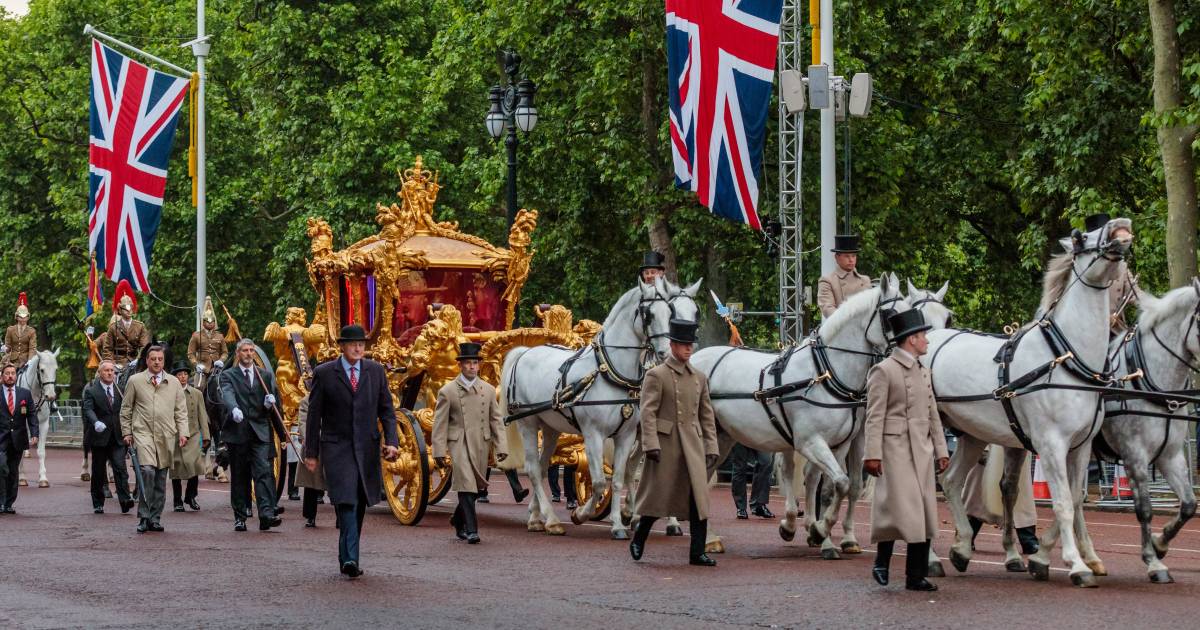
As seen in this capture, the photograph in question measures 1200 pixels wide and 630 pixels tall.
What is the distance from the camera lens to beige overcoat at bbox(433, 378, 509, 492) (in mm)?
16125

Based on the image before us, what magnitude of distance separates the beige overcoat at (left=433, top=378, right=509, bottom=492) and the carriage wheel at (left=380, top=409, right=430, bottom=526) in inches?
40.2

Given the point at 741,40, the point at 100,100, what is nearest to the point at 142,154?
the point at 100,100

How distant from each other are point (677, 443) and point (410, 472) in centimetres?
483

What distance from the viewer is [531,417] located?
57.4 ft

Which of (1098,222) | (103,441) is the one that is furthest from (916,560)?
(103,441)

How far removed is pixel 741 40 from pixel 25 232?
33062 mm

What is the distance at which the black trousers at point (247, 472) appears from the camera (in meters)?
17.6

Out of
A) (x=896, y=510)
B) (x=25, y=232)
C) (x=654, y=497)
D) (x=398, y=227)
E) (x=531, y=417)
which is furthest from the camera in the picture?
(x=25, y=232)

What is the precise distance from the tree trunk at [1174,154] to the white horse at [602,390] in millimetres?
9061

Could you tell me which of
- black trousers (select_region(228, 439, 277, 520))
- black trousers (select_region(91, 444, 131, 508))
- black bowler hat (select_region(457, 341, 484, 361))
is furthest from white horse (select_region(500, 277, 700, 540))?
black trousers (select_region(91, 444, 131, 508))

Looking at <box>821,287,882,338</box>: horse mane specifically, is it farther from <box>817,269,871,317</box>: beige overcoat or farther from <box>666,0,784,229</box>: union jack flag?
<box>666,0,784,229</box>: union jack flag

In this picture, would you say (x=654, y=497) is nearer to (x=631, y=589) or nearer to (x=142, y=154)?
(x=631, y=589)

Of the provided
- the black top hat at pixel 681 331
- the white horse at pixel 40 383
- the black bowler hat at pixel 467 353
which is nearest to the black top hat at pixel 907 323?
the black top hat at pixel 681 331

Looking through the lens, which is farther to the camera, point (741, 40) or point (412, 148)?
point (412, 148)
